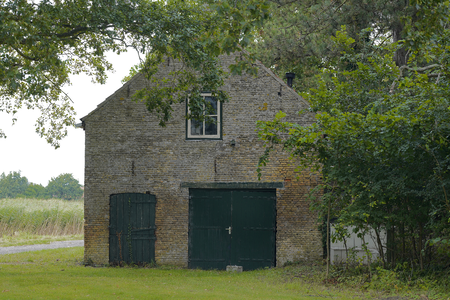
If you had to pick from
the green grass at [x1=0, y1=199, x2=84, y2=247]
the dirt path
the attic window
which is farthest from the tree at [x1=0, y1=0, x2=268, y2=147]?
the green grass at [x1=0, y1=199, x2=84, y2=247]

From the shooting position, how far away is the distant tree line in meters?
59.5

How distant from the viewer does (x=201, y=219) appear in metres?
12.6

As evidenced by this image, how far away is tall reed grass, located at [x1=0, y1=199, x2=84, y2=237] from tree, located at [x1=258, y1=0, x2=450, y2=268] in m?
15.1

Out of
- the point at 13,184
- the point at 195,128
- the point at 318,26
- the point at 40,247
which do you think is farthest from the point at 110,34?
the point at 13,184

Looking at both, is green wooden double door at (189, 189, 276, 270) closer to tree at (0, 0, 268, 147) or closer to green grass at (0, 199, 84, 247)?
tree at (0, 0, 268, 147)

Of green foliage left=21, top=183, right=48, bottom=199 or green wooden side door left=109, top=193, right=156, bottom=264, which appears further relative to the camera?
green foliage left=21, top=183, right=48, bottom=199

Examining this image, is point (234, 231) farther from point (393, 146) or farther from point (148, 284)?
point (393, 146)

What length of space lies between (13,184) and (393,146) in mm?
62577

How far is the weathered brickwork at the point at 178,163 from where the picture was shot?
12.5 metres

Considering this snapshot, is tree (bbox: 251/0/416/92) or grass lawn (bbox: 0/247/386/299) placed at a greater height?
tree (bbox: 251/0/416/92)

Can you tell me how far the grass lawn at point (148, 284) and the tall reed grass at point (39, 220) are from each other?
319 inches

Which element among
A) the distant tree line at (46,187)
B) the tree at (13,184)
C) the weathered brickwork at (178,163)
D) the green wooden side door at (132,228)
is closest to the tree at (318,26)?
the weathered brickwork at (178,163)

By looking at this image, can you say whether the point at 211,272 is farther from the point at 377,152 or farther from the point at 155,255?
the point at 377,152

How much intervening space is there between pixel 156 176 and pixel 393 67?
23.5ft
